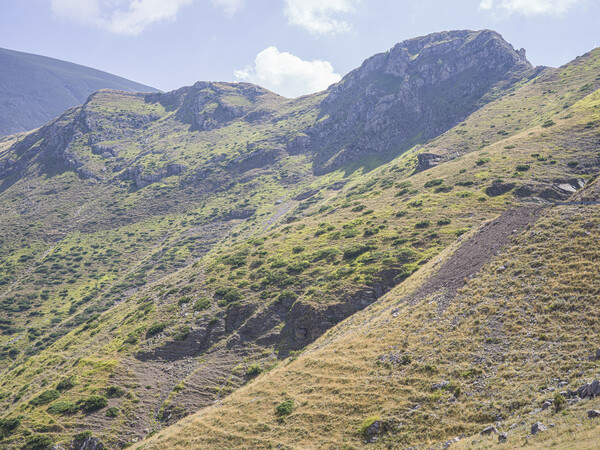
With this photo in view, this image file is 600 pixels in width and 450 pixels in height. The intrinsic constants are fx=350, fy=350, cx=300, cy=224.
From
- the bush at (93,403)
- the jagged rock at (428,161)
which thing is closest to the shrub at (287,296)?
the bush at (93,403)

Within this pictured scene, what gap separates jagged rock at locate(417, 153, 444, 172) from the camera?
112 meters

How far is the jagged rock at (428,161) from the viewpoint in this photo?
11246 centimetres

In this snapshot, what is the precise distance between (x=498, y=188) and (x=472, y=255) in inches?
1550

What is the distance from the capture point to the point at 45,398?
37.8 metres

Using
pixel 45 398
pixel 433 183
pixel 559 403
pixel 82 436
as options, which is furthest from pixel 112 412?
pixel 433 183

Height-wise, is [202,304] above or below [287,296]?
below

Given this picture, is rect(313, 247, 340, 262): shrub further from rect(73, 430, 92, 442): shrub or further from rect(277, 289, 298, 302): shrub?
rect(73, 430, 92, 442): shrub

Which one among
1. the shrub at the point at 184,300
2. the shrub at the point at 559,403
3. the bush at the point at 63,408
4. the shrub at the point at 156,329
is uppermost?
the shrub at the point at 559,403

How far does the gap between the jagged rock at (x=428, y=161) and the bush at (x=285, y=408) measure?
9953 cm

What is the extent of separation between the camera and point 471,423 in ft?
64.0

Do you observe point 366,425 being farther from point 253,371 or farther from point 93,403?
point 93,403

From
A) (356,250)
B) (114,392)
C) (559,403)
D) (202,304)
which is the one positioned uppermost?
(356,250)

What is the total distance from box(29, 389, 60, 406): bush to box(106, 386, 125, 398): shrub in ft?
18.1

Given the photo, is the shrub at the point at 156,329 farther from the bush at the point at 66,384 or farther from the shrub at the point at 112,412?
the shrub at the point at 112,412
